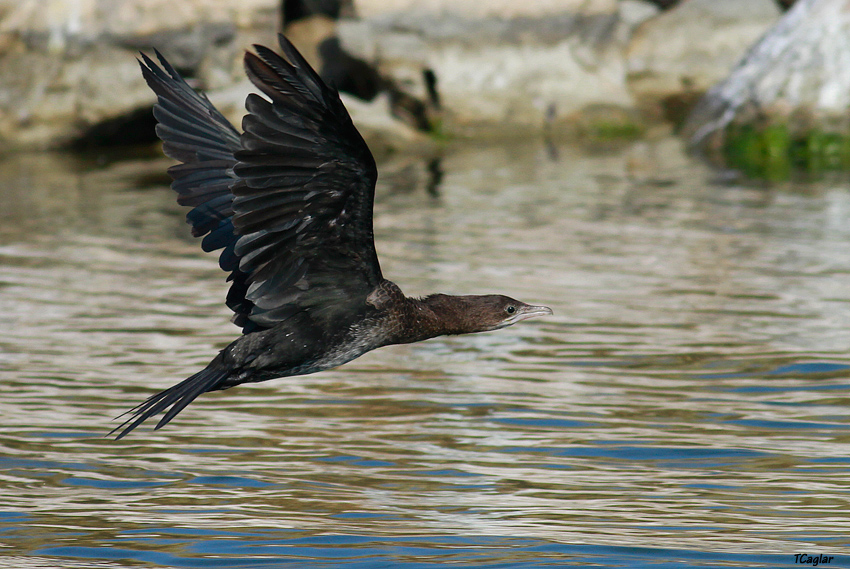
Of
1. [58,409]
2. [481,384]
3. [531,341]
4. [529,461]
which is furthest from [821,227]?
[58,409]

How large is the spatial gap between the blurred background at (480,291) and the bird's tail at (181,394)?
1.56 ft

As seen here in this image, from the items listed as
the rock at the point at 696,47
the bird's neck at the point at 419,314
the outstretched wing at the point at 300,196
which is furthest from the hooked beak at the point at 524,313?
the rock at the point at 696,47

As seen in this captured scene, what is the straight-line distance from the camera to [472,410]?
730cm

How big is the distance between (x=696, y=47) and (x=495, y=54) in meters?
2.91

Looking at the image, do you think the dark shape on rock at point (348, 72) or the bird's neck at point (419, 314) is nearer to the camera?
the bird's neck at point (419, 314)

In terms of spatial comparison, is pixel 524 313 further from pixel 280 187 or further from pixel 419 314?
pixel 280 187

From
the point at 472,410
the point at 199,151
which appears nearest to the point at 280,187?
the point at 199,151

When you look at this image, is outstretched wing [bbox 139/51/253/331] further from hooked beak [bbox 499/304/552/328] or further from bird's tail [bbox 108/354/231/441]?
hooked beak [bbox 499/304/552/328]

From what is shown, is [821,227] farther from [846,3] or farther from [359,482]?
[359,482]

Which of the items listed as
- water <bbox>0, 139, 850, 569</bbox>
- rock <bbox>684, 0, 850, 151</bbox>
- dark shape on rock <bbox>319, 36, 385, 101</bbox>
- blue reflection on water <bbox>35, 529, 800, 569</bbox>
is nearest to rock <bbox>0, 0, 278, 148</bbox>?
dark shape on rock <bbox>319, 36, 385, 101</bbox>

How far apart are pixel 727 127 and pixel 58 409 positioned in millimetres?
11502

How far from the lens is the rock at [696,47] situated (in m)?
18.2

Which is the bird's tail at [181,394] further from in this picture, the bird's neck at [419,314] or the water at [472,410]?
the bird's neck at [419,314]

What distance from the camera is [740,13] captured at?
60.3ft
